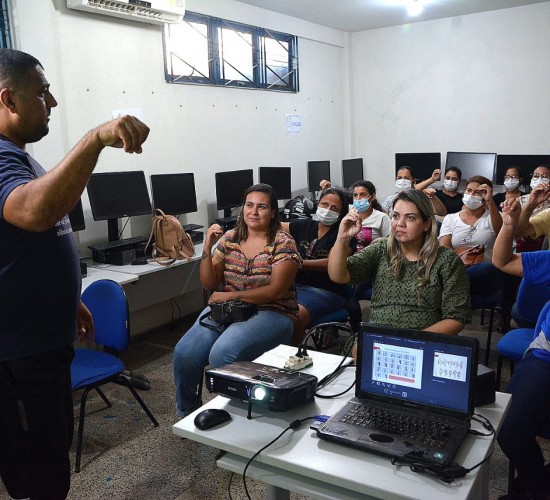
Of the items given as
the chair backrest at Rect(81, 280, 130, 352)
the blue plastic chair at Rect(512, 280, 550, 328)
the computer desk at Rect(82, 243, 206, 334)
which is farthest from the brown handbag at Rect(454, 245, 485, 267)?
the chair backrest at Rect(81, 280, 130, 352)

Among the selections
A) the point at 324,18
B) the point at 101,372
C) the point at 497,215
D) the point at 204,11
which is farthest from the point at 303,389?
the point at 324,18

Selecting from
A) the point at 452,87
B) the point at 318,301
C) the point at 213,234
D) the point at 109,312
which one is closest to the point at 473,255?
the point at 318,301

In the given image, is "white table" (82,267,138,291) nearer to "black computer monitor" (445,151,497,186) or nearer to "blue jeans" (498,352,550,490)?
"blue jeans" (498,352,550,490)

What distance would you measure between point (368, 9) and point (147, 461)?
4981 millimetres

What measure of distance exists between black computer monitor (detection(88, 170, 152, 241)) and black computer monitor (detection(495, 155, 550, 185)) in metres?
3.96

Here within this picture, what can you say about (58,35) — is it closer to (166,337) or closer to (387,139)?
(166,337)

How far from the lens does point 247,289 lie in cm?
279

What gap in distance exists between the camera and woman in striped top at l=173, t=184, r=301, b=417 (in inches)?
101

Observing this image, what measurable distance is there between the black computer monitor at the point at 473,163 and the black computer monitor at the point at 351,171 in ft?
3.52

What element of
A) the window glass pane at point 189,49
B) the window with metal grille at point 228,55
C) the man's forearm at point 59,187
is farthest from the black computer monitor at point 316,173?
the man's forearm at point 59,187

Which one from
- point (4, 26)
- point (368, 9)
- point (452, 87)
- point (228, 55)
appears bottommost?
point (452, 87)

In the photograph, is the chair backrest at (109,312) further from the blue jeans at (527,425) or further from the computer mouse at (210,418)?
the blue jeans at (527,425)

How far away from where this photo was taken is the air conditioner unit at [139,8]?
3682 millimetres

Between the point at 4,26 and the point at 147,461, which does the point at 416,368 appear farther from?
the point at 4,26
